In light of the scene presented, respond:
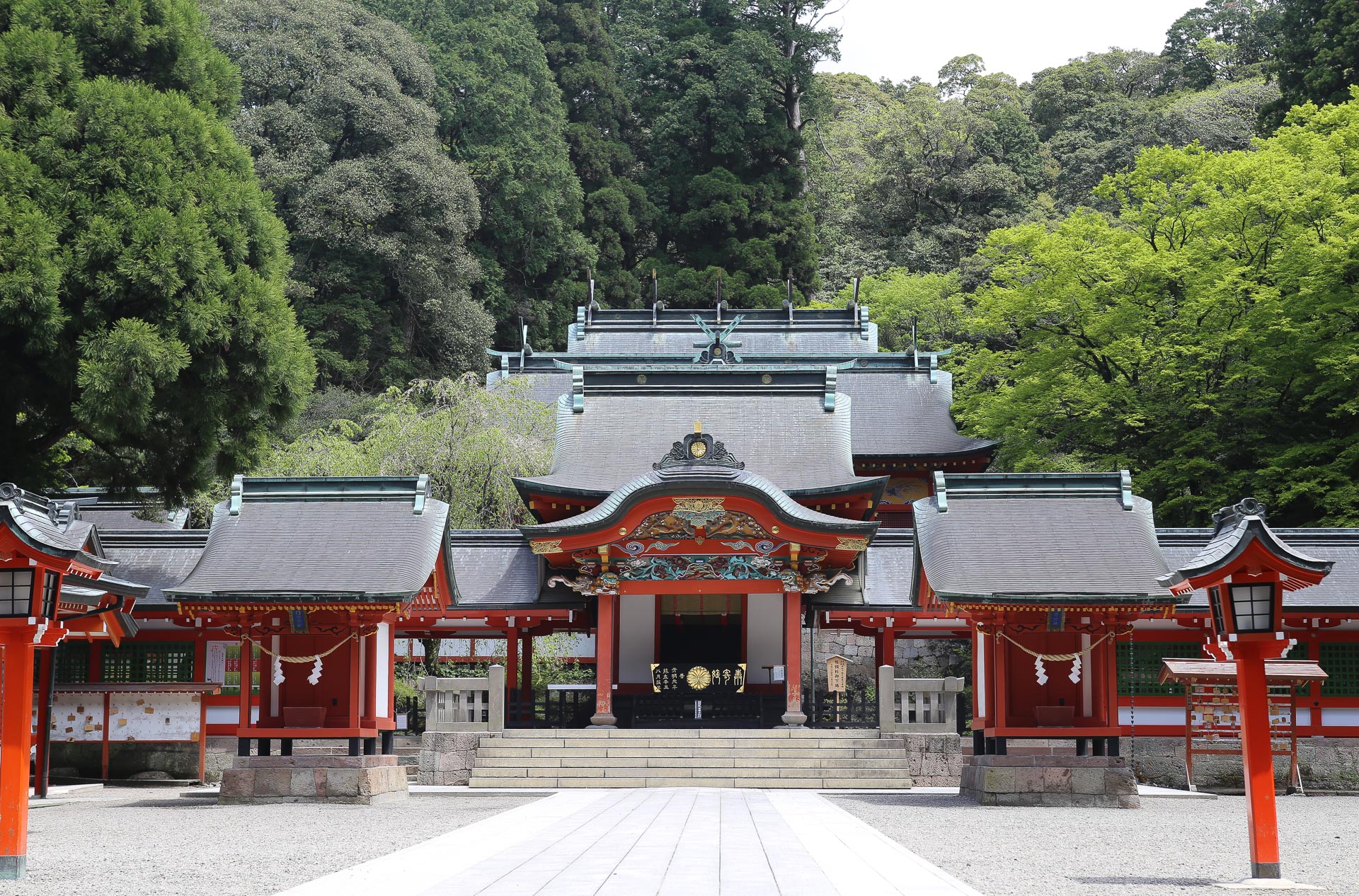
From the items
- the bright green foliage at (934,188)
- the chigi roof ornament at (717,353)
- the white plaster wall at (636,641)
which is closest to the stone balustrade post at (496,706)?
the white plaster wall at (636,641)

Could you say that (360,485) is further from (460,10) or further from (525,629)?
(460,10)

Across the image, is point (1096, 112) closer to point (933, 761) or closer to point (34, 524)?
point (933, 761)

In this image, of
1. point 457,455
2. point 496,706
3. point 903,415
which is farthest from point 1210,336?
point 496,706

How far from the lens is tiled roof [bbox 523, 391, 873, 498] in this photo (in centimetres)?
2342

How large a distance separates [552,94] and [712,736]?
34.9 meters

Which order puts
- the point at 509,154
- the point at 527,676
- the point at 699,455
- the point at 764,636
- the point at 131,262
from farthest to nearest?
1. the point at 509,154
2. the point at 764,636
3. the point at 527,676
4. the point at 699,455
5. the point at 131,262

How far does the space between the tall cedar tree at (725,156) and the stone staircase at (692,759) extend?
30.9 metres

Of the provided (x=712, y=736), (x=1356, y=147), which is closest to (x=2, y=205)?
(x=712, y=736)

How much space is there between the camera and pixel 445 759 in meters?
18.2

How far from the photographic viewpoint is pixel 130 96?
18.0 meters

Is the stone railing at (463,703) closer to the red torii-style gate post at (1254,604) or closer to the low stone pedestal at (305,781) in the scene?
the low stone pedestal at (305,781)

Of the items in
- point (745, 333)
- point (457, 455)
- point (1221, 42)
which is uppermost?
point (1221, 42)

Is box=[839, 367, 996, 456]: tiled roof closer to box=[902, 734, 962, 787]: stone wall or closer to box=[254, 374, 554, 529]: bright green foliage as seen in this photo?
box=[254, 374, 554, 529]: bright green foliage

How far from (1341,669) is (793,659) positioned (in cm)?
801
